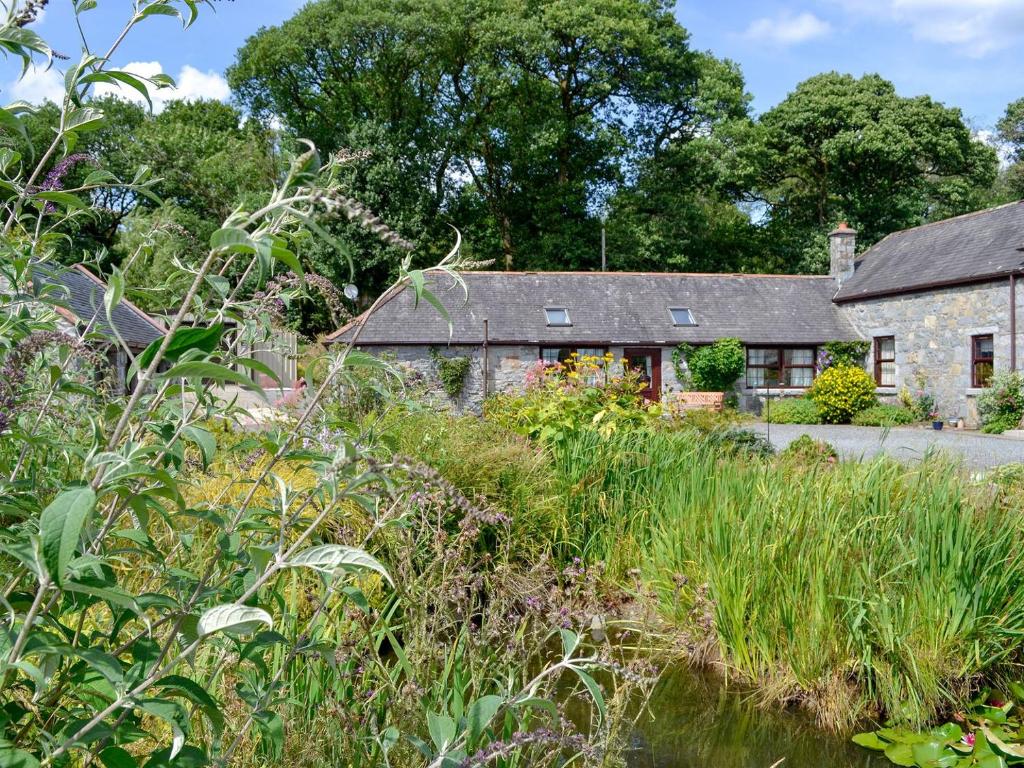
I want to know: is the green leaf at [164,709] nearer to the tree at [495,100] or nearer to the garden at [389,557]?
the garden at [389,557]

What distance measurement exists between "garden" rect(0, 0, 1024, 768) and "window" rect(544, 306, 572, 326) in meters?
13.1

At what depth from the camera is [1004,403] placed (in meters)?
18.0

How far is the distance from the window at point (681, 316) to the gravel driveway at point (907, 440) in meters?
3.79

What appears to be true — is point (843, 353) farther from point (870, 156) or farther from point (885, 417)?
point (870, 156)

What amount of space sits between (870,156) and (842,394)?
1392cm

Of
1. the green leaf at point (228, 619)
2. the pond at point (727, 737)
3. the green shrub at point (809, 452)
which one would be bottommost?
the pond at point (727, 737)

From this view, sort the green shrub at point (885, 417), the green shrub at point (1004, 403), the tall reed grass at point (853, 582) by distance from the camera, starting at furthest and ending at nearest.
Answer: the green shrub at point (885, 417) → the green shrub at point (1004, 403) → the tall reed grass at point (853, 582)

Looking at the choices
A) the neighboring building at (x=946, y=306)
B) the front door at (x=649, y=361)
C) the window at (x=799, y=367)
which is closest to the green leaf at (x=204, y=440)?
the neighboring building at (x=946, y=306)

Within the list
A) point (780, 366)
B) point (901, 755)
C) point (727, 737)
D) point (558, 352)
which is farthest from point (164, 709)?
point (780, 366)

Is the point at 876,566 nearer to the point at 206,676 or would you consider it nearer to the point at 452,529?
the point at 452,529

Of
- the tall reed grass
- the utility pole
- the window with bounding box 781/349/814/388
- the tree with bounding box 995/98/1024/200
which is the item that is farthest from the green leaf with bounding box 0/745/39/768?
the tree with bounding box 995/98/1024/200

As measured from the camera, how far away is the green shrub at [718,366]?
872 inches

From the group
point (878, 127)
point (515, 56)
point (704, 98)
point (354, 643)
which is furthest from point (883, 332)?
point (354, 643)

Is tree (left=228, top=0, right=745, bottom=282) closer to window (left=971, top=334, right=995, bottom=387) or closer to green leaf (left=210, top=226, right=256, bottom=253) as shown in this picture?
window (left=971, top=334, right=995, bottom=387)
